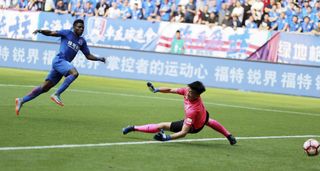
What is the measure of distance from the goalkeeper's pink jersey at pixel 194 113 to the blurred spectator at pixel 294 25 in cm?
1784

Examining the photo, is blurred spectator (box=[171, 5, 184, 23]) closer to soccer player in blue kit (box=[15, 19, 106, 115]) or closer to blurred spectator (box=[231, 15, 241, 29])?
blurred spectator (box=[231, 15, 241, 29])

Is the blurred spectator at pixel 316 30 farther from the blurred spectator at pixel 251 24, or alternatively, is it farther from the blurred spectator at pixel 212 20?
the blurred spectator at pixel 212 20

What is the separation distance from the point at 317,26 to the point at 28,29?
42.0 feet

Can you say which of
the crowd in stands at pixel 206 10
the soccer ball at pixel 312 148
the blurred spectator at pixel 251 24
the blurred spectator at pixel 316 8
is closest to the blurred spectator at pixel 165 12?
the crowd in stands at pixel 206 10

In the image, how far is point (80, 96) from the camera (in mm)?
21219

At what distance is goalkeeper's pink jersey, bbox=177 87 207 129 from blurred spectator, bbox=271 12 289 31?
706 inches

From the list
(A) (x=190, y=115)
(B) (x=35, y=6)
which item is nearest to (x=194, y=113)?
(A) (x=190, y=115)

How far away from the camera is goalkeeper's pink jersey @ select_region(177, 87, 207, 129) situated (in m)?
12.3

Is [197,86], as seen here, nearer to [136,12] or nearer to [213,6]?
[213,6]

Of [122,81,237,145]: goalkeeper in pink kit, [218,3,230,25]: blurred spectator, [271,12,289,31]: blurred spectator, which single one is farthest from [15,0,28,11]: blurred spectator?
[122,81,237,145]: goalkeeper in pink kit

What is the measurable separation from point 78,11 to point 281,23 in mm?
9294

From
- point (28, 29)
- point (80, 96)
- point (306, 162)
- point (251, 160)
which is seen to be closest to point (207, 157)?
point (251, 160)

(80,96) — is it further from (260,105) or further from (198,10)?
(198,10)

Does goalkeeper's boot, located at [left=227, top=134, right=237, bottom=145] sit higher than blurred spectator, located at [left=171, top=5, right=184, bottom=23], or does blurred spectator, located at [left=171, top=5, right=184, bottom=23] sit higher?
blurred spectator, located at [left=171, top=5, right=184, bottom=23]
